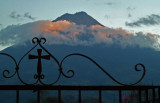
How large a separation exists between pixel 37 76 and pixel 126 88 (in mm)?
1396

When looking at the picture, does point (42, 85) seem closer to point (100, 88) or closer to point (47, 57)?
point (47, 57)

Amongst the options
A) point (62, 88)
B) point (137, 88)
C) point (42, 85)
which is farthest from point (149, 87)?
point (42, 85)

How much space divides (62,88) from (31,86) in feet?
1.54

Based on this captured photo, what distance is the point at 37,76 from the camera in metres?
4.18

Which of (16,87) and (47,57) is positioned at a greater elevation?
(47,57)

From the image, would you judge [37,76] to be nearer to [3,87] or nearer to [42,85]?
[42,85]

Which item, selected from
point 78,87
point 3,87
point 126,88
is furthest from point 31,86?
point 126,88

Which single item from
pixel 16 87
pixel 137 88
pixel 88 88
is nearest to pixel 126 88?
pixel 137 88

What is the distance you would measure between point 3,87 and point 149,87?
7.39ft

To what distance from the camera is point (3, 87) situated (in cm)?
409

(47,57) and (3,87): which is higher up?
(47,57)

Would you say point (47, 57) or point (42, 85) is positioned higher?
point (47, 57)

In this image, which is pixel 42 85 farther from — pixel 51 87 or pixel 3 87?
pixel 3 87

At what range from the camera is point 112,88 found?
13.8 ft
